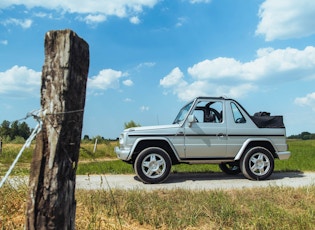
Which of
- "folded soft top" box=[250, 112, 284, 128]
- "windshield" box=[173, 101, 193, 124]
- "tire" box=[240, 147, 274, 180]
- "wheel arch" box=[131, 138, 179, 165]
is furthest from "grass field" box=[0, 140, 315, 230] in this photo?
"folded soft top" box=[250, 112, 284, 128]

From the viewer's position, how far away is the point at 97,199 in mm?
5945

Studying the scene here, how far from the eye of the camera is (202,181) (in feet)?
32.9

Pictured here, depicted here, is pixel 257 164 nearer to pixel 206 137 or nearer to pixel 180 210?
pixel 206 137

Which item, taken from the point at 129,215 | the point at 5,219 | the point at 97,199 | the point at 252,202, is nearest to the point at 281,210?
the point at 252,202

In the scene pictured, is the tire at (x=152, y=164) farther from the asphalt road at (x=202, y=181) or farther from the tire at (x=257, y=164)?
the tire at (x=257, y=164)

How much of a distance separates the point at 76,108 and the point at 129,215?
283cm

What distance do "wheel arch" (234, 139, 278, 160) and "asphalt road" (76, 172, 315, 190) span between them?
0.73 metres

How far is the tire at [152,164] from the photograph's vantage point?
30.8ft

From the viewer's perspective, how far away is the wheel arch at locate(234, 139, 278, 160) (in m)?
10.2

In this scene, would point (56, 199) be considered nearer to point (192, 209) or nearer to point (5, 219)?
point (5, 219)

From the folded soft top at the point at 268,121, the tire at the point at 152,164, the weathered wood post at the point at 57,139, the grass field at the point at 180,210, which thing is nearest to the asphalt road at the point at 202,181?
the tire at the point at 152,164

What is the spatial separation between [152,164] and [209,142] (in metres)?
1.75

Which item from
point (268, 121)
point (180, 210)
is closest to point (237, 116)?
point (268, 121)

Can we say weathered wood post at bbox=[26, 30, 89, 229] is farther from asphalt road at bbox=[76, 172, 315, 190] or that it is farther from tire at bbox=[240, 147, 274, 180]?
tire at bbox=[240, 147, 274, 180]
